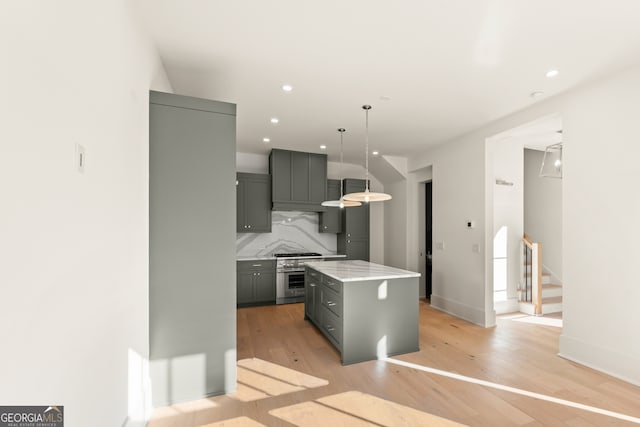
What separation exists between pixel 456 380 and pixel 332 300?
1.39 metres

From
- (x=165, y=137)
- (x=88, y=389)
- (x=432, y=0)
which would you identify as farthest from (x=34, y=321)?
(x=432, y=0)

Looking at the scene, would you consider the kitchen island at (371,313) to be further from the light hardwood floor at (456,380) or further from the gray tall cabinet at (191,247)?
the gray tall cabinet at (191,247)

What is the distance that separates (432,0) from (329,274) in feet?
8.45

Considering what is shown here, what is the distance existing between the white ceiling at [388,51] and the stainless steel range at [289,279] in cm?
277

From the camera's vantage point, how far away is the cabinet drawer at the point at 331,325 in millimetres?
2996

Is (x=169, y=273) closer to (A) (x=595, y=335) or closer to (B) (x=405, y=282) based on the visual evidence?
(B) (x=405, y=282)

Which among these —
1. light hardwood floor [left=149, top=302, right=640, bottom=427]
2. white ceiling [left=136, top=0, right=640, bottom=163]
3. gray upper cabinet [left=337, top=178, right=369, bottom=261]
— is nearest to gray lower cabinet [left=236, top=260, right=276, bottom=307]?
light hardwood floor [left=149, top=302, right=640, bottom=427]

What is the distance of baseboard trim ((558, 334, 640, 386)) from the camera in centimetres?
251

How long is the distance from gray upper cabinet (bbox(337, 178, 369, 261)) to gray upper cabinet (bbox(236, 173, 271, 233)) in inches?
65.3

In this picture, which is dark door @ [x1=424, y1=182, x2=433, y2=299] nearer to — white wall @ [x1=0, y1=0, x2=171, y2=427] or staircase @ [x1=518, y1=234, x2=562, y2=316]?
staircase @ [x1=518, y1=234, x2=562, y2=316]

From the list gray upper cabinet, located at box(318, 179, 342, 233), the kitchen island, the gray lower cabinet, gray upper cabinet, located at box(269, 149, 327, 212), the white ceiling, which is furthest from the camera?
gray upper cabinet, located at box(318, 179, 342, 233)

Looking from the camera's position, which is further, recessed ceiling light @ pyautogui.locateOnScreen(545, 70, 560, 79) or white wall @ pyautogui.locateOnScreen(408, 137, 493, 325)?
white wall @ pyautogui.locateOnScreen(408, 137, 493, 325)

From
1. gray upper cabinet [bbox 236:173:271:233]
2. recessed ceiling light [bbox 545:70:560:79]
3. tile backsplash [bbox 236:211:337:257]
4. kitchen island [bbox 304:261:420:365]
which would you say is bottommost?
kitchen island [bbox 304:261:420:365]

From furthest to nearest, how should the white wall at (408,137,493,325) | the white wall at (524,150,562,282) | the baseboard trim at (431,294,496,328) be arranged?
1. the white wall at (524,150,562,282)
2. the white wall at (408,137,493,325)
3. the baseboard trim at (431,294,496,328)
